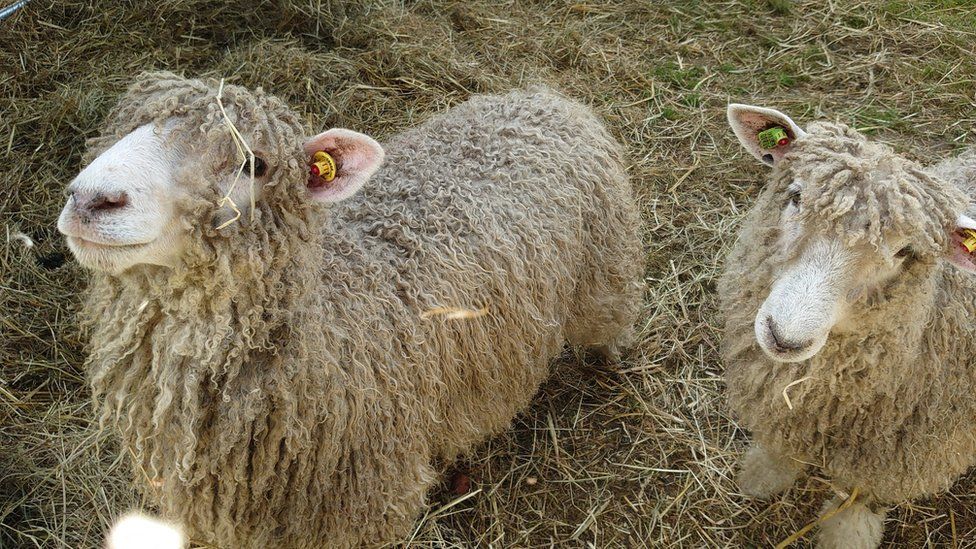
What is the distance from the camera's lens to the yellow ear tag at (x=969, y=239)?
7.84 ft

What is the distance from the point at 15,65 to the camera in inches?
185

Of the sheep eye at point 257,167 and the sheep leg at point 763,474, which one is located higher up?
the sheep eye at point 257,167

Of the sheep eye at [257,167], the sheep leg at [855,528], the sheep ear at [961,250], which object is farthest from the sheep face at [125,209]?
the sheep leg at [855,528]

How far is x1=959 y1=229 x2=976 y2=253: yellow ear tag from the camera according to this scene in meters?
2.39

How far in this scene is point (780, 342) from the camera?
234cm

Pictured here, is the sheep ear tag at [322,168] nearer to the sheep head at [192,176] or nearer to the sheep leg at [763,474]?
the sheep head at [192,176]

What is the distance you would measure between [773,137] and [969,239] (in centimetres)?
71

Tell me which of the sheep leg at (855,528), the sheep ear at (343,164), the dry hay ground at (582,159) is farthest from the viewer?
the dry hay ground at (582,159)

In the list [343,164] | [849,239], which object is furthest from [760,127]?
[343,164]

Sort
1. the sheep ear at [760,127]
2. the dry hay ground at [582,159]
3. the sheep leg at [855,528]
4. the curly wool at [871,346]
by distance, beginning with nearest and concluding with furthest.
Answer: the curly wool at [871,346] < the sheep ear at [760,127] < the sheep leg at [855,528] < the dry hay ground at [582,159]

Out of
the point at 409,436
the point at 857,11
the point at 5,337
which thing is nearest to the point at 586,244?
the point at 409,436

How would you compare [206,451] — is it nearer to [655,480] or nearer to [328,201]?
[328,201]

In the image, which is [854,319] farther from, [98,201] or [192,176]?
[98,201]

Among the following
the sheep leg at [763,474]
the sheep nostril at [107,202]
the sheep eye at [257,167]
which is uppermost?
the sheep nostril at [107,202]
